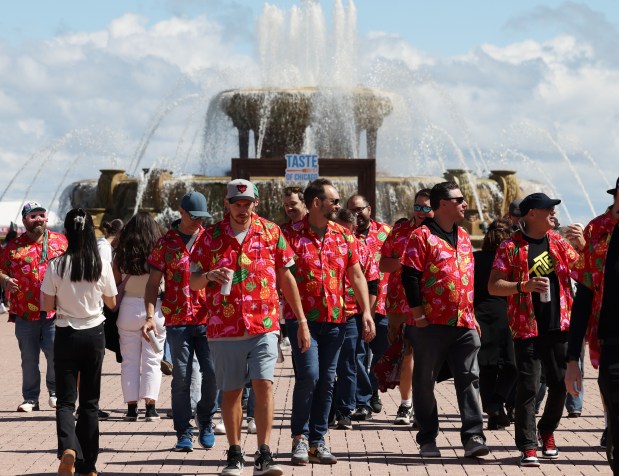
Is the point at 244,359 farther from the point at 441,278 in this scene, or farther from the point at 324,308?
the point at 441,278

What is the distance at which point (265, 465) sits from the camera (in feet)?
25.0

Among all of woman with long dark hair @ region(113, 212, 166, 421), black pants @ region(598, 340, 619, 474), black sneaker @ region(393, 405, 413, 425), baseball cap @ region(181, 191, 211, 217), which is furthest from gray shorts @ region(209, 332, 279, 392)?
black sneaker @ region(393, 405, 413, 425)

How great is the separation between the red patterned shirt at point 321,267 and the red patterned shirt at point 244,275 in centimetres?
81

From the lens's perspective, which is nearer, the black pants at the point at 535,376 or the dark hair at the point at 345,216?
the black pants at the point at 535,376

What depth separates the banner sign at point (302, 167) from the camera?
20.8 m

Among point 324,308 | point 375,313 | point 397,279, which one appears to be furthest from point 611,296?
point 375,313

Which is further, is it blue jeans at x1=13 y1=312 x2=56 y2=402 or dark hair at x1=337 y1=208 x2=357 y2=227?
blue jeans at x1=13 y1=312 x2=56 y2=402

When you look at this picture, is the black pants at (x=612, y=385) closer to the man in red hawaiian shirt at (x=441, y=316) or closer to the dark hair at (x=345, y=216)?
the man in red hawaiian shirt at (x=441, y=316)

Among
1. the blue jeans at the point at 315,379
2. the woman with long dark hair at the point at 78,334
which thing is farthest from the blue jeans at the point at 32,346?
the woman with long dark hair at the point at 78,334

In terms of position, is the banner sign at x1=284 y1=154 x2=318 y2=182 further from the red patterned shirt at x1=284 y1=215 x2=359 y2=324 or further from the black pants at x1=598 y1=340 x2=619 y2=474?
the black pants at x1=598 y1=340 x2=619 y2=474

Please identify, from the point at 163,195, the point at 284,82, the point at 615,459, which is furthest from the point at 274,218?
the point at 615,459

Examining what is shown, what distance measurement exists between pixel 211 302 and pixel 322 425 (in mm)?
1325

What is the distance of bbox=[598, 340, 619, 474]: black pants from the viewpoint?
5.66 metres

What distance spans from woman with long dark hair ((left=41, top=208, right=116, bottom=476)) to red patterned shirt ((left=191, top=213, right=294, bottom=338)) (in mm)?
645
